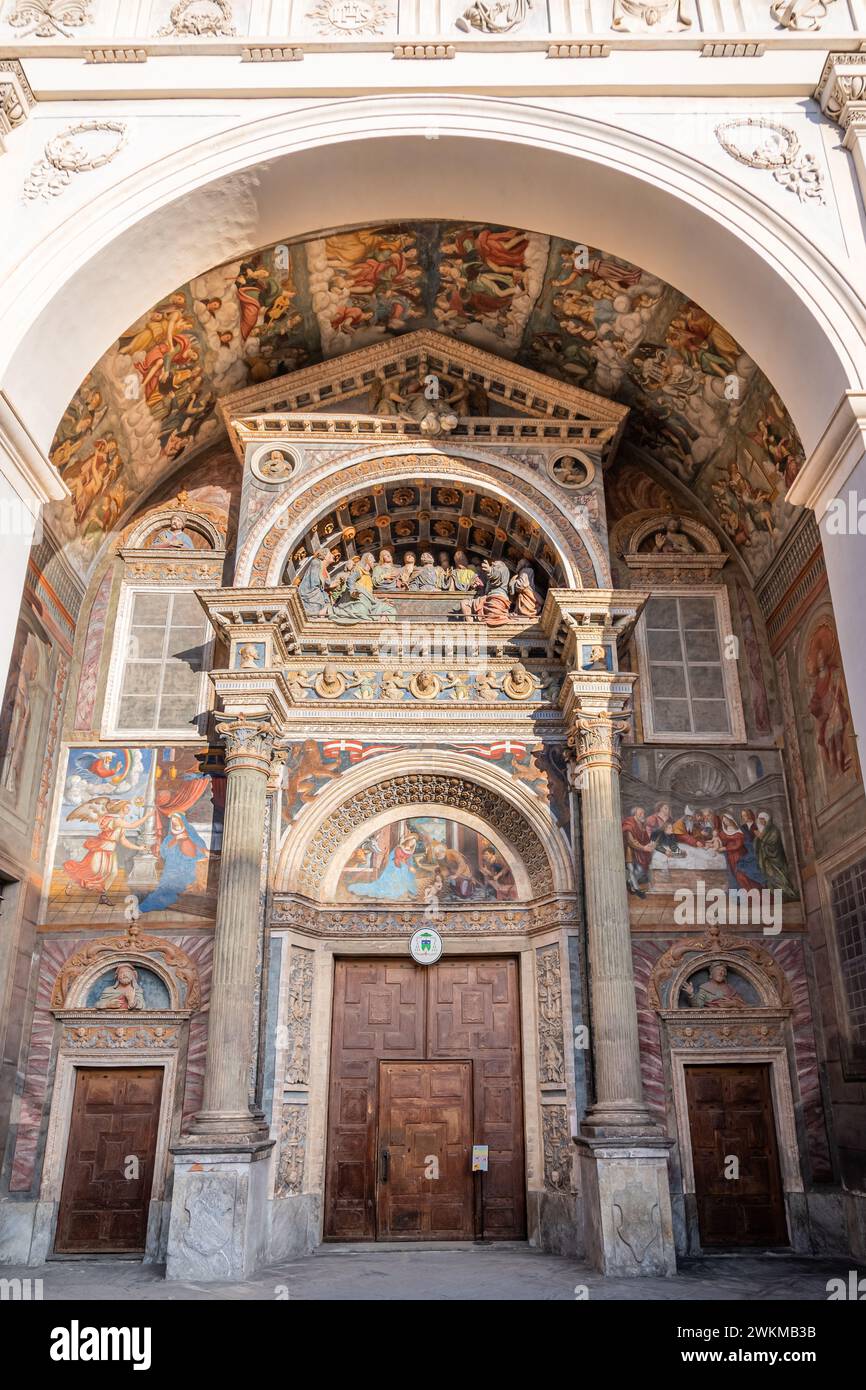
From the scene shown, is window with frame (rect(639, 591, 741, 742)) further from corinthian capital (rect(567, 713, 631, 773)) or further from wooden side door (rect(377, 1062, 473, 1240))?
wooden side door (rect(377, 1062, 473, 1240))

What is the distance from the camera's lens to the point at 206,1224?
9195 mm

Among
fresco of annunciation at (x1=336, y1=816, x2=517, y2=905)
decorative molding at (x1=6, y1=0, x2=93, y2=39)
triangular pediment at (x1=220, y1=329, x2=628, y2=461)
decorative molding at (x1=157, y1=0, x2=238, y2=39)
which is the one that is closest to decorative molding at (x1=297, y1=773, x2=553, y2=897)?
fresco of annunciation at (x1=336, y1=816, x2=517, y2=905)

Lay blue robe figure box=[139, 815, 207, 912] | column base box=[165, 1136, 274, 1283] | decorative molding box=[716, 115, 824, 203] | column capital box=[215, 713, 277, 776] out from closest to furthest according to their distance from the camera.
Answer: decorative molding box=[716, 115, 824, 203] < column base box=[165, 1136, 274, 1283] < column capital box=[215, 713, 277, 776] < blue robe figure box=[139, 815, 207, 912]

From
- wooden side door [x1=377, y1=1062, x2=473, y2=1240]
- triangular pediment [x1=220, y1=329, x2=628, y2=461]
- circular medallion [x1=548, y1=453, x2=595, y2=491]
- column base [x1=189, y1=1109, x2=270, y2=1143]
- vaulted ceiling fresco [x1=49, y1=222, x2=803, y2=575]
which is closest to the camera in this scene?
column base [x1=189, y1=1109, x2=270, y2=1143]

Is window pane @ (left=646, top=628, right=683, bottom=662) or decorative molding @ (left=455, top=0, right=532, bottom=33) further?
window pane @ (left=646, top=628, right=683, bottom=662)

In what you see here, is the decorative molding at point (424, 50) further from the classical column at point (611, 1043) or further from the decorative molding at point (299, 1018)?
the decorative molding at point (299, 1018)

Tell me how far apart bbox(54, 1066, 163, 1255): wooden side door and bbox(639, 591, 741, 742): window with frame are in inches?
274

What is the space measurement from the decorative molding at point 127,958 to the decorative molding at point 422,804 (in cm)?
154

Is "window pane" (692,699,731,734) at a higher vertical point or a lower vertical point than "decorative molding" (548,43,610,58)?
lower

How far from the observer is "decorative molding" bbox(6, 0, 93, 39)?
30.4 ft

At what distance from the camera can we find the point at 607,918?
421 inches

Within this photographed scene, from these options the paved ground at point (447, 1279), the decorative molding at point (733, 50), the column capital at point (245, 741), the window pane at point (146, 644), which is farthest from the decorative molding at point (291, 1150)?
the decorative molding at point (733, 50)

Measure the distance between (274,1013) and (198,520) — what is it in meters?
6.20

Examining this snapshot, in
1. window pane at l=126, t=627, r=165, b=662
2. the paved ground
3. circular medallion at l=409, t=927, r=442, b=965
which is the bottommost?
the paved ground
